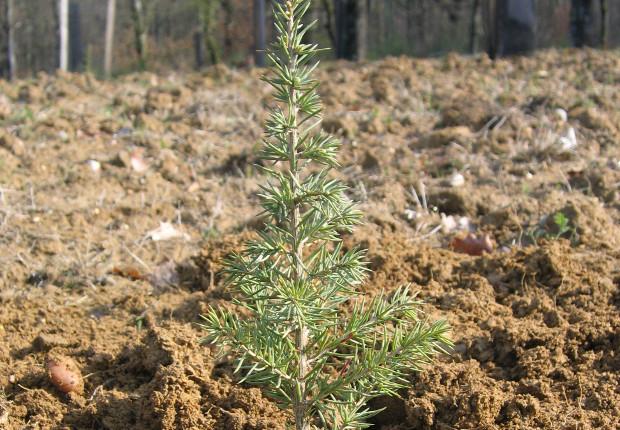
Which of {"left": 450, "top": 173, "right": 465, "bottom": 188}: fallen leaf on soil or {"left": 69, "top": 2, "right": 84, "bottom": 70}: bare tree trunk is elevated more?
{"left": 69, "top": 2, "right": 84, "bottom": 70}: bare tree trunk

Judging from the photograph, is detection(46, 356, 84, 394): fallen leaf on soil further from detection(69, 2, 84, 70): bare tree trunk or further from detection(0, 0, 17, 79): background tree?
detection(69, 2, 84, 70): bare tree trunk

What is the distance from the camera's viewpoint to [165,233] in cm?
456

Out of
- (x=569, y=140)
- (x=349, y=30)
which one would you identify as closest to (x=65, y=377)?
(x=569, y=140)

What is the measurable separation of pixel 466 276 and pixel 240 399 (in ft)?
4.09

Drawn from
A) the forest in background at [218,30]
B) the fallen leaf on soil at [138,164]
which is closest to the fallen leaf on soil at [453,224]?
the fallen leaf on soil at [138,164]

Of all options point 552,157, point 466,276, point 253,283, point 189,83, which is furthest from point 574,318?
point 189,83

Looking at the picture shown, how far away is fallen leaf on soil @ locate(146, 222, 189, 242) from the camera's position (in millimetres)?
4521

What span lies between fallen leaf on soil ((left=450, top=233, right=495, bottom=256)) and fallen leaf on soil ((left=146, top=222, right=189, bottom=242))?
1498mm

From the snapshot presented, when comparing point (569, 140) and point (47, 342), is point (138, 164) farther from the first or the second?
point (569, 140)

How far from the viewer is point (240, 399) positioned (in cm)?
276

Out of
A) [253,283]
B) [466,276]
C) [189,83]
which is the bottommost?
[466,276]

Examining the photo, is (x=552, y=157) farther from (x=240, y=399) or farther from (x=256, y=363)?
(x=256, y=363)

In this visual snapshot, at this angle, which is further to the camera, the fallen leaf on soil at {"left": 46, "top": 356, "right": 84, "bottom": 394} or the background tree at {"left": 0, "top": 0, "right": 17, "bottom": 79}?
the background tree at {"left": 0, "top": 0, "right": 17, "bottom": 79}

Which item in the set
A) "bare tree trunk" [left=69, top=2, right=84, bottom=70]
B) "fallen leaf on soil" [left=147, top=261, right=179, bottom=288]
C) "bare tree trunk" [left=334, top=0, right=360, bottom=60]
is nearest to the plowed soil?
"fallen leaf on soil" [left=147, top=261, right=179, bottom=288]
